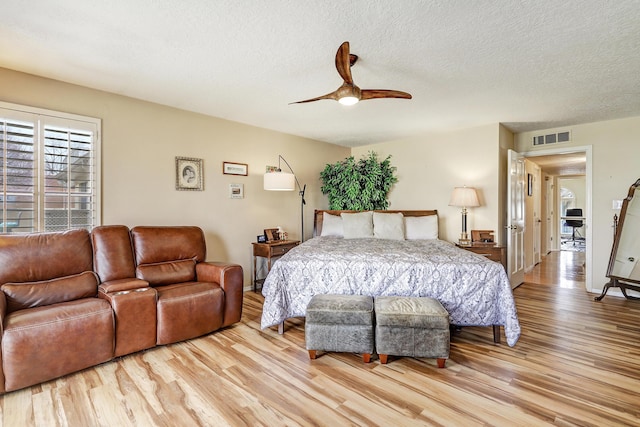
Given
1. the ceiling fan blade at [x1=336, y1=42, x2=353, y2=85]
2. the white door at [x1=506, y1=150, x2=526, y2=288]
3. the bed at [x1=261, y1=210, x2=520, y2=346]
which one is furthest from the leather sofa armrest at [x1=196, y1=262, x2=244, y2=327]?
the white door at [x1=506, y1=150, x2=526, y2=288]

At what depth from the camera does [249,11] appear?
6.19 ft

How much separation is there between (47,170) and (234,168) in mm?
1981

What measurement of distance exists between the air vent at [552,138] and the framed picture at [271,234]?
14.2 ft

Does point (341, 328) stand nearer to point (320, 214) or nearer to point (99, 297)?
point (99, 297)

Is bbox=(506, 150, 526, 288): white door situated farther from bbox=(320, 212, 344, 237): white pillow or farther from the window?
the window

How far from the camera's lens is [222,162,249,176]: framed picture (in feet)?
13.8

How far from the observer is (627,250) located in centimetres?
400

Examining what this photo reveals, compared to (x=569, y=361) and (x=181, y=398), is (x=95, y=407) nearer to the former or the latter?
(x=181, y=398)

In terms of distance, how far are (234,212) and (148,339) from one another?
2094 mm

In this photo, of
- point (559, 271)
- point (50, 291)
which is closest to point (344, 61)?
point (50, 291)

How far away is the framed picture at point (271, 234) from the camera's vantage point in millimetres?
4465

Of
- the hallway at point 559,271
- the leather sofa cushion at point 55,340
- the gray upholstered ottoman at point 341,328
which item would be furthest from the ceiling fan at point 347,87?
the hallway at point 559,271

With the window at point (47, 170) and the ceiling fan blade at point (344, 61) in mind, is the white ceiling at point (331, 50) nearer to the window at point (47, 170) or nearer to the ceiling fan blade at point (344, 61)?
the ceiling fan blade at point (344, 61)

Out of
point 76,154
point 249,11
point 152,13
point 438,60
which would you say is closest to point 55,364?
point 76,154
